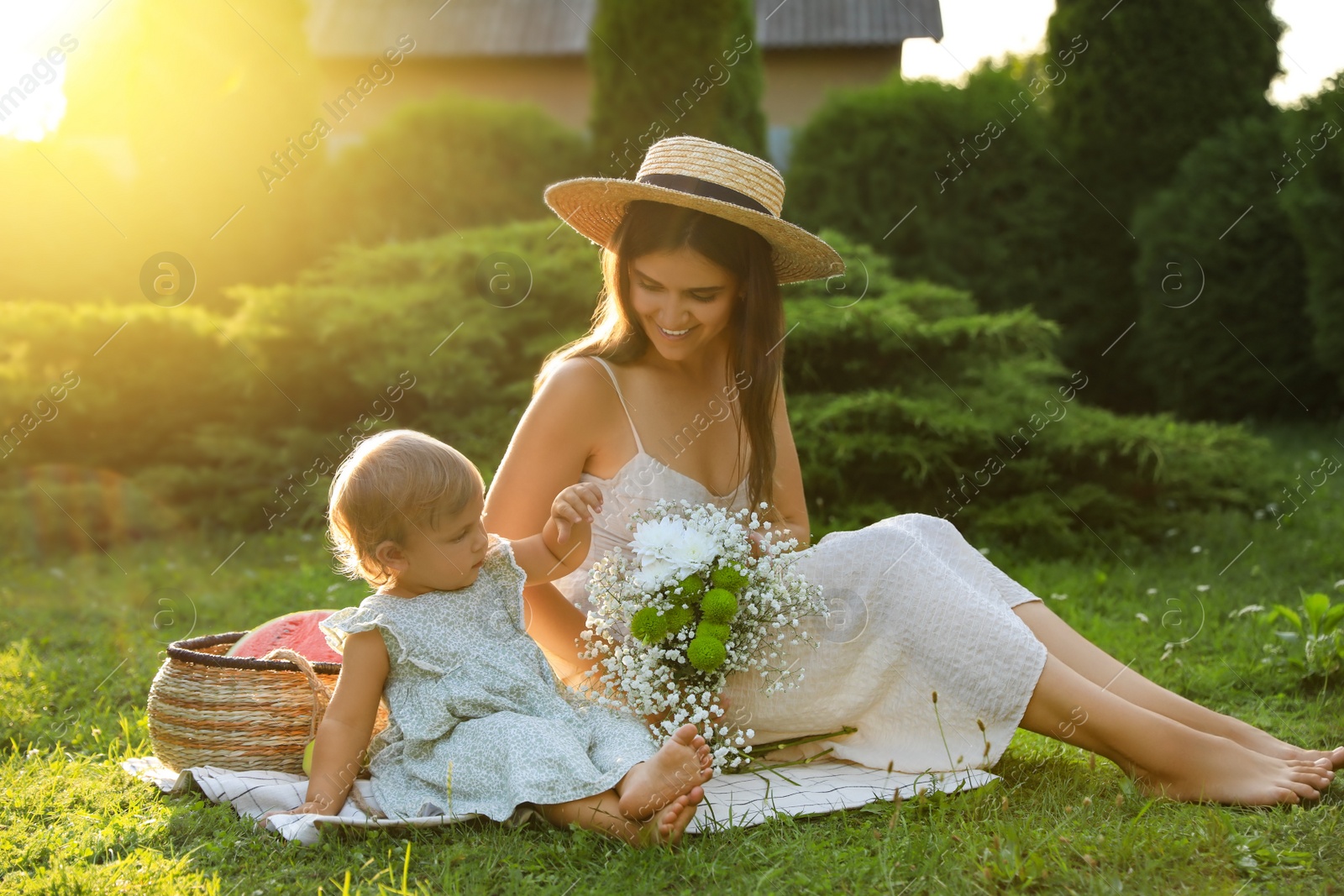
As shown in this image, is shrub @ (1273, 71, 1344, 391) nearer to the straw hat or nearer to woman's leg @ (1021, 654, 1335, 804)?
the straw hat

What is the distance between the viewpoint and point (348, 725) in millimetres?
2441

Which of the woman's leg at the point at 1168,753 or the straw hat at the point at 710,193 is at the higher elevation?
the straw hat at the point at 710,193

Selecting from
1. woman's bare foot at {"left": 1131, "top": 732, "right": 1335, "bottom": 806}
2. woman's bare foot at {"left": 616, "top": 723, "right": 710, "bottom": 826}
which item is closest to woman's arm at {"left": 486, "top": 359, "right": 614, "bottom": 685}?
woman's bare foot at {"left": 616, "top": 723, "right": 710, "bottom": 826}

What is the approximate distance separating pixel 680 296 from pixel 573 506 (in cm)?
74

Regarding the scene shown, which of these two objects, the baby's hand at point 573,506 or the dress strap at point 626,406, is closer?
the baby's hand at point 573,506

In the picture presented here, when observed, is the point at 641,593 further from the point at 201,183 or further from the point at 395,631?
the point at 201,183

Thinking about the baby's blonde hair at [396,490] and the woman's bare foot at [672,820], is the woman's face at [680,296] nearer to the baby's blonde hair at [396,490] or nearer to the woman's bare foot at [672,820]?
the baby's blonde hair at [396,490]

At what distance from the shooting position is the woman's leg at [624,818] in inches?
Result: 87.8

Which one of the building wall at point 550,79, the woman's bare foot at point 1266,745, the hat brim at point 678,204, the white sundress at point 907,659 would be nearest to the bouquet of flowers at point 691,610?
the white sundress at point 907,659

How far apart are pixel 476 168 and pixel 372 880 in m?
8.75

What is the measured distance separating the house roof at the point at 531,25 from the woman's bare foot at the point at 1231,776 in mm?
13151

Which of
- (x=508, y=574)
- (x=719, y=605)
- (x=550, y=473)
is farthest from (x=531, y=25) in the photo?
(x=719, y=605)

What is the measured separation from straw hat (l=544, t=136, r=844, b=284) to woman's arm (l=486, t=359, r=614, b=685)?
447mm

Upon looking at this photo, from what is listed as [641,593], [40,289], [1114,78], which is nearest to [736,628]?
[641,593]
